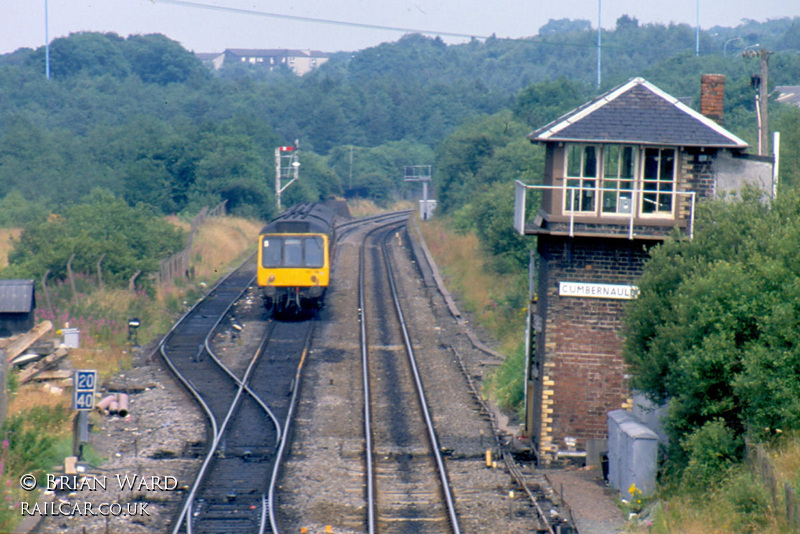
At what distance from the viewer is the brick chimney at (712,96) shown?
49.7 ft

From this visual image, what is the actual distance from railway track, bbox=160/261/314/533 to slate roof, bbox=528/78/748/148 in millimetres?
6679

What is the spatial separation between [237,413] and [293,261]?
30.9 ft

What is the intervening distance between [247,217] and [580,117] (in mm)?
40486

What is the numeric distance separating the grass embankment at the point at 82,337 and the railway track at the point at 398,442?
433 centimetres

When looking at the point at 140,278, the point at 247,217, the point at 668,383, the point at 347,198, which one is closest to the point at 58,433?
the point at 668,383

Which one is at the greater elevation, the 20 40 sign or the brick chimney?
the brick chimney

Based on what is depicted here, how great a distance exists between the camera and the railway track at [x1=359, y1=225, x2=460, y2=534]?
456 inches

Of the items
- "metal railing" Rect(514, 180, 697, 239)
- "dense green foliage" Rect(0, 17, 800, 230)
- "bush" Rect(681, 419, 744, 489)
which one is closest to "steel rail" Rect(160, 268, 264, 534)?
"bush" Rect(681, 419, 744, 489)

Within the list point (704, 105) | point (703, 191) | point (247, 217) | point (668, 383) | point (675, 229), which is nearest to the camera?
point (668, 383)

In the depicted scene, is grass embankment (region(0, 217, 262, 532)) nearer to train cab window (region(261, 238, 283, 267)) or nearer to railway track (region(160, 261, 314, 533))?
railway track (region(160, 261, 314, 533))

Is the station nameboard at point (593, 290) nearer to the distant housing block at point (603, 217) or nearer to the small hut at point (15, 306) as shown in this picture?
the distant housing block at point (603, 217)

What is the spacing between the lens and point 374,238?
47.7 metres

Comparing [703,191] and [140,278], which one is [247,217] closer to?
[140,278]

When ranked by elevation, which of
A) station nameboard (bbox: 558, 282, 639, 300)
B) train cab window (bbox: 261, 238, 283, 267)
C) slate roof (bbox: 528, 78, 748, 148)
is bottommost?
train cab window (bbox: 261, 238, 283, 267)
